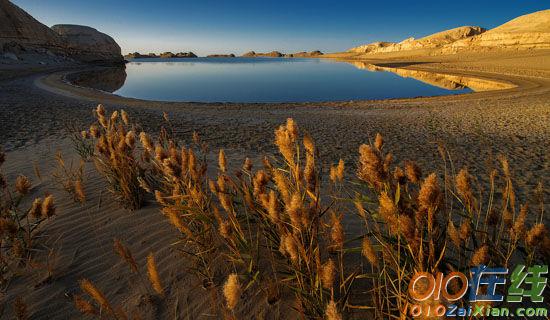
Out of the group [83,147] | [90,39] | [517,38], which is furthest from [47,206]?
[90,39]

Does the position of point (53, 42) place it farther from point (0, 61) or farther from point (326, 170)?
point (326, 170)

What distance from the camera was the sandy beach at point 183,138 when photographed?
98.2 inches

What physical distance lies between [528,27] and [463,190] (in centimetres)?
8193

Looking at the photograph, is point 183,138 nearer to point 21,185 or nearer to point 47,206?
point 21,185

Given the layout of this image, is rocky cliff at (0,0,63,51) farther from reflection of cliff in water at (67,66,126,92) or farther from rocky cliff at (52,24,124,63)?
rocky cliff at (52,24,124,63)

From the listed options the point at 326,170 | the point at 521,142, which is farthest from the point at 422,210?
the point at 521,142

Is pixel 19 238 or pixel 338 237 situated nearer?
pixel 338 237

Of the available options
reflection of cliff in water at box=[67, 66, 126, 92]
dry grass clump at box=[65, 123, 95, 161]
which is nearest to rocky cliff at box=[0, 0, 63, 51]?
reflection of cliff in water at box=[67, 66, 126, 92]

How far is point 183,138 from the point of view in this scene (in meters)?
9.04

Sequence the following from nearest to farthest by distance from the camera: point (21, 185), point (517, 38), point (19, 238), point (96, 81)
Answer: point (21, 185) → point (19, 238) → point (96, 81) → point (517, 38)

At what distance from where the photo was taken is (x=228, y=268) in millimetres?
2586

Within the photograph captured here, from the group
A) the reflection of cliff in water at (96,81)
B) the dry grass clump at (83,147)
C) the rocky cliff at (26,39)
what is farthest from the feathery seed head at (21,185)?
the rocky cliff at (26,39)

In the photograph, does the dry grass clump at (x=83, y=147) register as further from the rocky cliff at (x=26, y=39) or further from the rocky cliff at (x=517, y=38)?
the rocky cliff at (x=517, y=38)

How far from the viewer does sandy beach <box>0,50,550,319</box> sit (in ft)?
8.18
